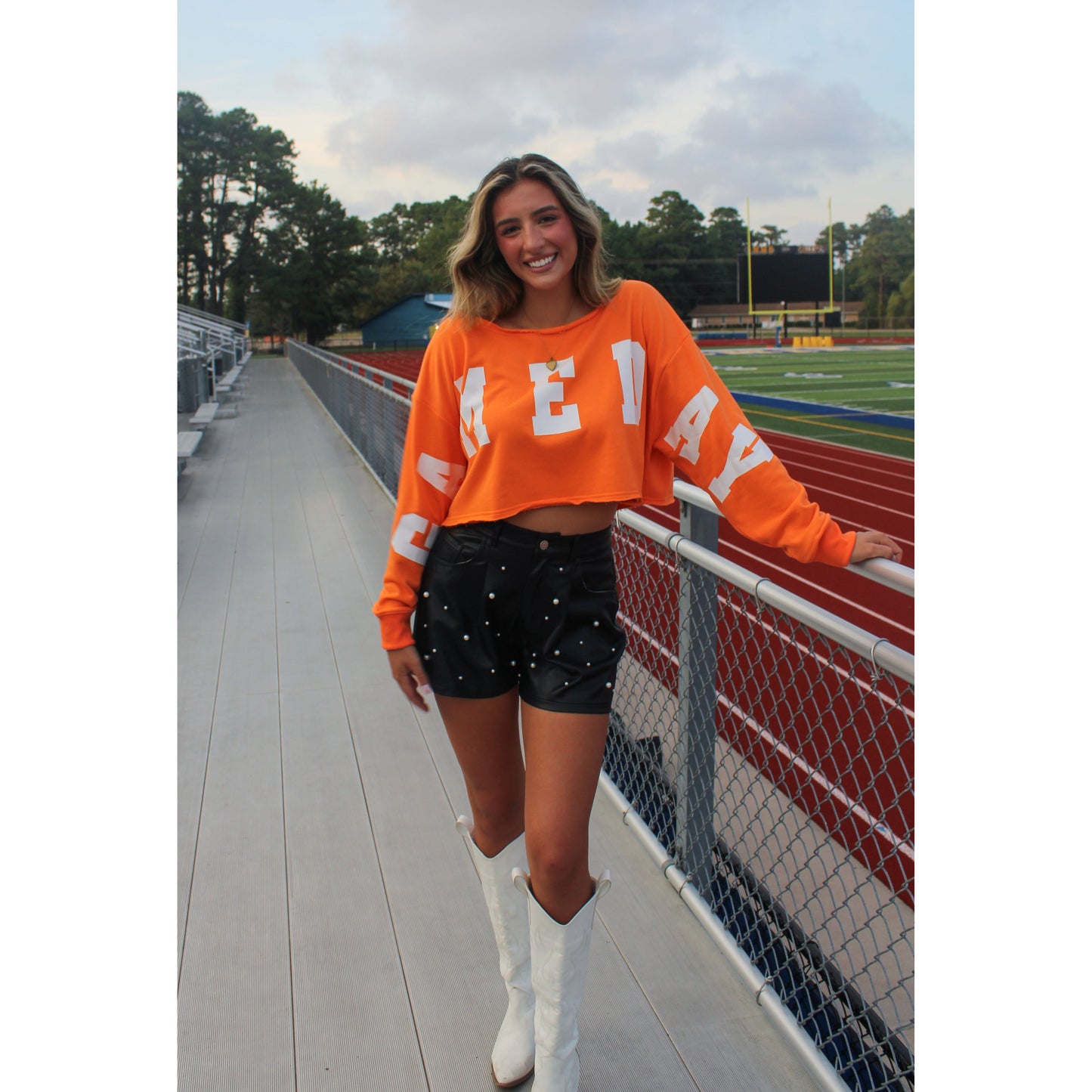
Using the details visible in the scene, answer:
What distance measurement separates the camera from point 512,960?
1.92 m

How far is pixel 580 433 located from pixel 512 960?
1.04 meters

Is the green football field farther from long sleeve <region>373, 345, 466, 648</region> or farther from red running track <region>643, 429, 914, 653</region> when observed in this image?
long sleeve <region>373, 345, 466, 648</region>

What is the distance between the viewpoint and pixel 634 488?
165cm

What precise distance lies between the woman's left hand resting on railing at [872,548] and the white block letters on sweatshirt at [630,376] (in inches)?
16.1

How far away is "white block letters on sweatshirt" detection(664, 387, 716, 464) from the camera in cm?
168

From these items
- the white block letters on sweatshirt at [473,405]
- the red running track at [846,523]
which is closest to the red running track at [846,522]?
the red running track at [846,523]

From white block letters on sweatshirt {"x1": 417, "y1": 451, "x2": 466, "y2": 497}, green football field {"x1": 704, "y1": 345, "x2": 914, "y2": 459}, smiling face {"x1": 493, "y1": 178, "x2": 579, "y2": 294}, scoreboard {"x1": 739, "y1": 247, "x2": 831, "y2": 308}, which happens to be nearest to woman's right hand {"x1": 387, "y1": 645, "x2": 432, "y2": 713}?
white block letters on sweatshirt {"x1": 417, "y1": 451, "x2": 466, "y2": 497}

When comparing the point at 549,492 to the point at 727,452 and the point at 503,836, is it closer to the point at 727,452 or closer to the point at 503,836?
the point at 727,452

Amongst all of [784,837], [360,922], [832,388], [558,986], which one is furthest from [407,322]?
[558,986]

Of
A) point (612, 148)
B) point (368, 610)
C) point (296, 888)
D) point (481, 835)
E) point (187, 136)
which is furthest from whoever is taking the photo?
point (612, 148)

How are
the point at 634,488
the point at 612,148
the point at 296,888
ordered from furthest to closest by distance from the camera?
→ the point at 612,148 → the point at 296,888 → the point at 634,488
